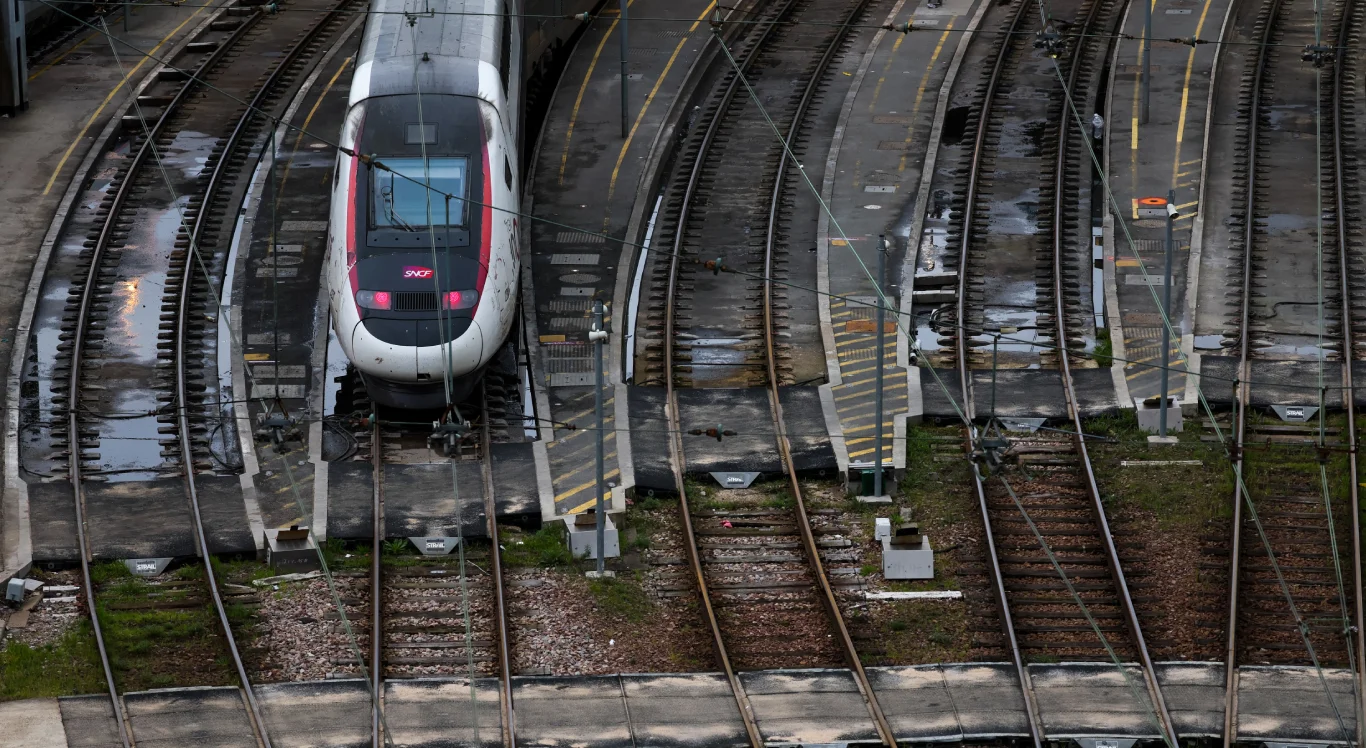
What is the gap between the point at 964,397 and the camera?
3941 centimetres

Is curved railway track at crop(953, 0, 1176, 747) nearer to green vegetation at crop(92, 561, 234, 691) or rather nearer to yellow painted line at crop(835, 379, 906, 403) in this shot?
yellow painted line at crop(835, 379, 906, 403)

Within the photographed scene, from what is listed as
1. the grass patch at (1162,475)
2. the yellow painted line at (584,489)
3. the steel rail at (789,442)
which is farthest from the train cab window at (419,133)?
the grass patch at (1162,475)

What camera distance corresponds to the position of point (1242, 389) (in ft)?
129

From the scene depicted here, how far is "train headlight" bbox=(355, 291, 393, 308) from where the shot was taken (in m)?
36.5

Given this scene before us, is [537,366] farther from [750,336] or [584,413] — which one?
[750,336]

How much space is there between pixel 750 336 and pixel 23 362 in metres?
12.4

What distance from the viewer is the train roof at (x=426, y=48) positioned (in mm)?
39406

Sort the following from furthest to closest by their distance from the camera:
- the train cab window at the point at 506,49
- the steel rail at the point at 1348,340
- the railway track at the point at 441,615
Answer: the train cab window at the point at 506,49 < the railway track at the point at 441,615 < the steel rail at the point at 1348,340

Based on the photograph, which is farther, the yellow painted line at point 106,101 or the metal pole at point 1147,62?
the metal pole at point 1147,62

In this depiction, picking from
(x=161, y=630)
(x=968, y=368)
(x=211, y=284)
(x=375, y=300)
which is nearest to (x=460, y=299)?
(x=375, y=300)

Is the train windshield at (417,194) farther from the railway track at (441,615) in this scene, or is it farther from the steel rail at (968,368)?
the steel rail at (968,368)

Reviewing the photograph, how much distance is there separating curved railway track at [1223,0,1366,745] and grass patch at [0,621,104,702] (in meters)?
14.4

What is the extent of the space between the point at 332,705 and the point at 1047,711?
879cm

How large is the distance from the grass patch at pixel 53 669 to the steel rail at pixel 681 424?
7971mm
